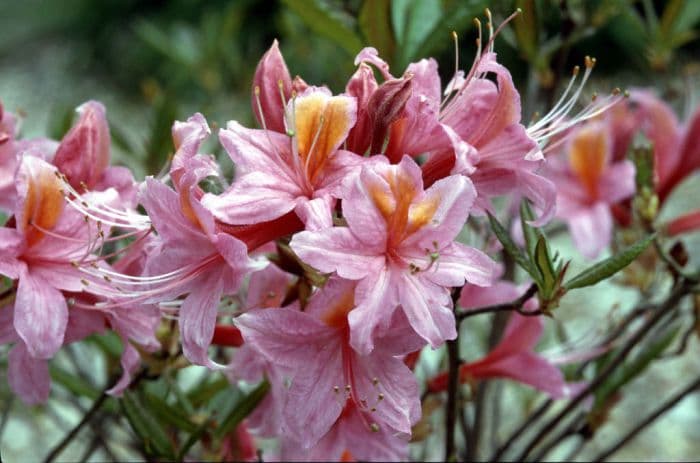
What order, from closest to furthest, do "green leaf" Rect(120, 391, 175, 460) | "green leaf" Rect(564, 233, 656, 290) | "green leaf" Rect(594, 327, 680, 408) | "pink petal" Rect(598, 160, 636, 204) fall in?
"green leaf" Rect(564, 233, 656, 290)
"green leaf" Rect(120, 391, 175, 460)
"green leaf" Rect(594, 327, 680, 408)
"pink petal" Rect(598, 160, 636, 204)

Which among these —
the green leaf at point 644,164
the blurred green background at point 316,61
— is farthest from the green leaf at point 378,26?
the green leaf at point 644,164

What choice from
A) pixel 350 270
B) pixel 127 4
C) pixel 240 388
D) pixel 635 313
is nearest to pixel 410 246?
pixel 350 270

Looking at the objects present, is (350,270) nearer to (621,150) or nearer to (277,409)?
(277,409)

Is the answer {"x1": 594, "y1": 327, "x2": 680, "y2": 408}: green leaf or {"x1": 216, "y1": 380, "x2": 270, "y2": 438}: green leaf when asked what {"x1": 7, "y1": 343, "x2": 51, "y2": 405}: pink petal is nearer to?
{"x1": 216, "y1": 380, "x2": 270, "y2": 438}: green leaf

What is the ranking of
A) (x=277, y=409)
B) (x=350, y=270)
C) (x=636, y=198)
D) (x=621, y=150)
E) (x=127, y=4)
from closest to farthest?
(x=350, y=270)
(x=277, y=409)
(x=636, y=198)
(x=621, y=150)
(x=127, y=4)

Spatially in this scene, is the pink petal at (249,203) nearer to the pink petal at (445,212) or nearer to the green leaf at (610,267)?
the pink petal at (445,212)

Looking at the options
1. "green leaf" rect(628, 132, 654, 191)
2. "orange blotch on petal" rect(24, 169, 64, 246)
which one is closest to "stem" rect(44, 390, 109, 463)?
"orange blotch on petal" rect(24, 169, 64, 246)
